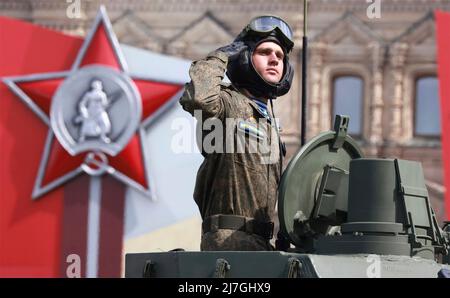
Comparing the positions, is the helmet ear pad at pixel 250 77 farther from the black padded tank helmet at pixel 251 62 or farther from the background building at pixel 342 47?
the background building at pixel 342 47

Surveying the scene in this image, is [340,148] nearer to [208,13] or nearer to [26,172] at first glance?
[26,172]

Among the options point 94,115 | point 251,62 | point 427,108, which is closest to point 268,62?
point 251,62

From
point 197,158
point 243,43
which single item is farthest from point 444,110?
point 243,43

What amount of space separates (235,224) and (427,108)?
29.2 m

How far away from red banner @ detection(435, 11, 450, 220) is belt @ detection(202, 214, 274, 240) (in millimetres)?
20290

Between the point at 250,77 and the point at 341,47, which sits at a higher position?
the point at 341,47

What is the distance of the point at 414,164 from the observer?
4883mm

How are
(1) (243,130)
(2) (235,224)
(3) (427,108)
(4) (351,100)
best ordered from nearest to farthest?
1. (2) (235,224)
2. (1) (243,130)
3. (3) (427,108)
4. (4) (351,100)

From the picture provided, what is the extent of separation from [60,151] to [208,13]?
253 inches

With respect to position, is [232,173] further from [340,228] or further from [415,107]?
[415,107]

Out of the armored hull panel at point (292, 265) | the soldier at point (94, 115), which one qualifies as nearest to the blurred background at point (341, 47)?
the soldier at point (94, 115)

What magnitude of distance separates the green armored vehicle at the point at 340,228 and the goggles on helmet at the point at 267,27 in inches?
20.8

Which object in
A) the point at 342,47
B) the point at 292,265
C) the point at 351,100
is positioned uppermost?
the point at 342,47

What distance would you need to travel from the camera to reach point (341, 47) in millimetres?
34938
